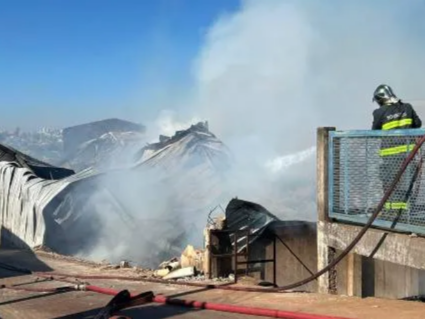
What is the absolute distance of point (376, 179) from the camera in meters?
6.05

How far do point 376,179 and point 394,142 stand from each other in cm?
53

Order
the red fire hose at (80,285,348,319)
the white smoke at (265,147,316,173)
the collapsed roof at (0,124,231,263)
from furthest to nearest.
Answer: the white smoke at (265,147,316,173) < the collapsed roof at (0,124,231,263) < the red fire hose at (80,285,348,319)

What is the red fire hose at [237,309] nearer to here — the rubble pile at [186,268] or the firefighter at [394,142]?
the firefighter at [394,142]

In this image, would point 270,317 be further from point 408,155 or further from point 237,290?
point 408,155

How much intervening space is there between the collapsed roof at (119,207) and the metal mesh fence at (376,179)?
229 inches

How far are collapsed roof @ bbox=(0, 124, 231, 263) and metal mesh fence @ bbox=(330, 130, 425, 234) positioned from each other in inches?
229

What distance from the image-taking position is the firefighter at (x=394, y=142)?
18.4 feet

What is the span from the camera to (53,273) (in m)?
8.89

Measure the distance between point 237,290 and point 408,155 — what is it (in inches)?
104

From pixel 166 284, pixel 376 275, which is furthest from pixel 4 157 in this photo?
pixel 376 275

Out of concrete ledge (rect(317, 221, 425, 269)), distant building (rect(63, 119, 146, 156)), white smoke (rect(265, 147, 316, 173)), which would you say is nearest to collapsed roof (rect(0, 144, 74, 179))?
white smoke (rect(265, 147, 316, 173))

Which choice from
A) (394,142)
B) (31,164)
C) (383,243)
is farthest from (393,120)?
(31,164)

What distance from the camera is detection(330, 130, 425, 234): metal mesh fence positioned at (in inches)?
217

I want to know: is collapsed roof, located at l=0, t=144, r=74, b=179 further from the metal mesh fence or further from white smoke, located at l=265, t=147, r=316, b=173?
the metal mesh fence
